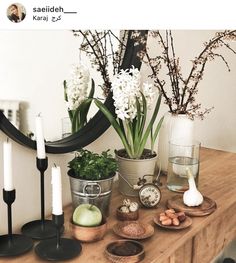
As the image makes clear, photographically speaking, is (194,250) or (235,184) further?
(235,184)

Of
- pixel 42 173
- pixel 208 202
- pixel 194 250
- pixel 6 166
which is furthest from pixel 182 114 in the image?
pixel 6 166

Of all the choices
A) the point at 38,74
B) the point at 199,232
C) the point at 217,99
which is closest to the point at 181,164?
the point at 199,232

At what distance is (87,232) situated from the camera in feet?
3.61

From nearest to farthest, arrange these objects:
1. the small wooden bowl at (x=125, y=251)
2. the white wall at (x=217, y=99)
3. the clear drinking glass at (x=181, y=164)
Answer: the small wooden bowl at (x=125, y=251) → the clear drinking glass at (x=181, y=164) → the white wall at (x=217, y=99)

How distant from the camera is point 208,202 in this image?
1376 millimetres

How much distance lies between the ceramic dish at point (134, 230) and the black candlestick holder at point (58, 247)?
122 mm

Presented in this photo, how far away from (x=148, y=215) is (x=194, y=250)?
0.56 feet

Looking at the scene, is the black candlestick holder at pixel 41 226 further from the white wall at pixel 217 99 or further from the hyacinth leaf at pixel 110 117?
the white wall at pixel 217 99

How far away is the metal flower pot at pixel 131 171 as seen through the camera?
1430mm

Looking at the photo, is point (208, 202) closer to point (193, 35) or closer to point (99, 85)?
point (99, 85)

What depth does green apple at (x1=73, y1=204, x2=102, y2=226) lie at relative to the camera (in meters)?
1.11

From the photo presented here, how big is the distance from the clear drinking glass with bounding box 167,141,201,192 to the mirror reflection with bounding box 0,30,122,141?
16.2 inches

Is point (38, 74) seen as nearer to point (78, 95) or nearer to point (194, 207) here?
point (78, 95)

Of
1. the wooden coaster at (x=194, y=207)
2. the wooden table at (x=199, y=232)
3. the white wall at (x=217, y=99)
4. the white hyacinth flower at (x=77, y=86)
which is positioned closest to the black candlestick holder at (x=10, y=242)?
the wooden table at (x=199, y=232)
